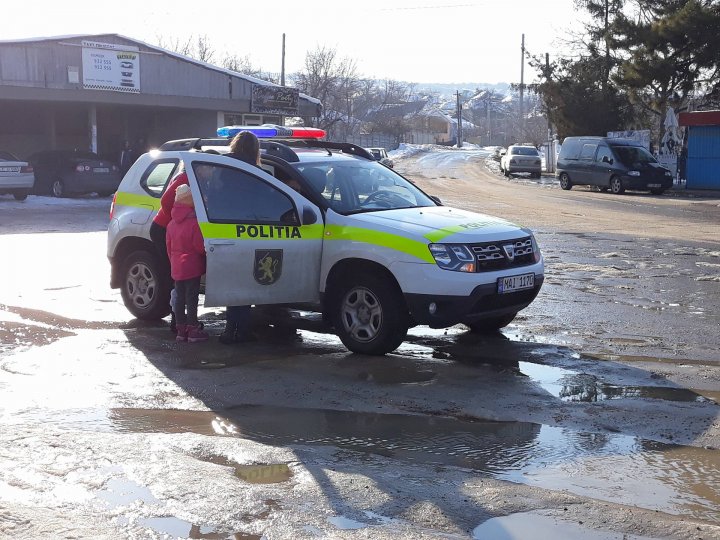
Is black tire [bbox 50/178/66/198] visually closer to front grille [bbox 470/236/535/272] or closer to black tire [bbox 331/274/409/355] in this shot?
black tire [bbox 331/274/409/355]

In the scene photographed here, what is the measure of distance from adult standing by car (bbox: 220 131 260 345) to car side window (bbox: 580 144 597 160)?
26832 mm

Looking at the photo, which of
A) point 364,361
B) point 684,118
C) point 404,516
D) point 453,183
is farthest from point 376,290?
point 453,183

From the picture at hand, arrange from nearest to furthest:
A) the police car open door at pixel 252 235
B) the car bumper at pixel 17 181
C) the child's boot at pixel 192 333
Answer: the police car open door at pixel 252 235 < the child's boot at pixel 192 333 < the car bumper at pixel 17 181

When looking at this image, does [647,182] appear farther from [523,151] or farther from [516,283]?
[516,283]

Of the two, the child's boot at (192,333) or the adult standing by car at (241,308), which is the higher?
the adult standing by car at (241,308)

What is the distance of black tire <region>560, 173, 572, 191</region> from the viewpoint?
35.0 m

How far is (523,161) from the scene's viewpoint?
4538cm

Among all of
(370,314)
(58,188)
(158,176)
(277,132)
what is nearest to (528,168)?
(58,188)

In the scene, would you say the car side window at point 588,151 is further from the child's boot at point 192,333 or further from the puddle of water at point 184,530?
the puddle of water at point 184,530

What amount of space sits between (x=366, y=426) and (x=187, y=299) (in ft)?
9.60

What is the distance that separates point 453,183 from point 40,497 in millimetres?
35218

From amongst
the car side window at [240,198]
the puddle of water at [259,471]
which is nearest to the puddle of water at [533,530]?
the puddle of water at [259,471]

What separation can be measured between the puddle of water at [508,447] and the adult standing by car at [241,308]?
6.49 feet

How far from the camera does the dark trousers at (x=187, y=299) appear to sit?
8266 mm
